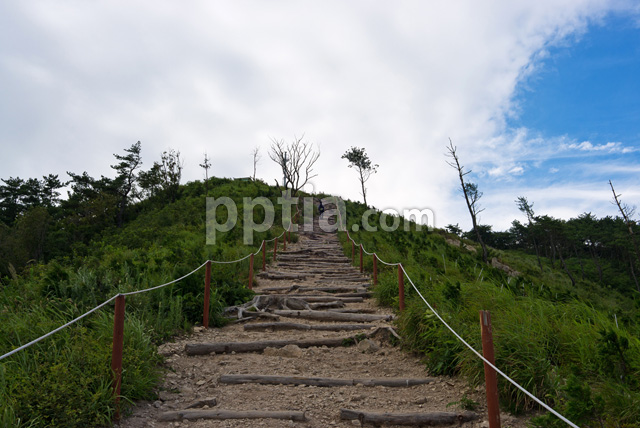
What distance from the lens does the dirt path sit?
316cm

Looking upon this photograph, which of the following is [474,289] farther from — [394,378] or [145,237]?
[145,237]

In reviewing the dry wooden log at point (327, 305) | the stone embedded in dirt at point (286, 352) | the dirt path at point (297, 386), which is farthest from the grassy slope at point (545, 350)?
the dry wooden log at point (327, 305)

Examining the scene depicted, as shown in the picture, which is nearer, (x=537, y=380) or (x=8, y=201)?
(x=537, y=380)

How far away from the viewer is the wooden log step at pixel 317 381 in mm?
3859

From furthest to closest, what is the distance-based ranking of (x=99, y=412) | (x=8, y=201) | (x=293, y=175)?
(x=8, y=201) < (x=293, y=175) < (x=99, y=412)

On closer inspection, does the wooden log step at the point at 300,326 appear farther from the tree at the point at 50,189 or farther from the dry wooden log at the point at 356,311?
the tree at the point at 50,189

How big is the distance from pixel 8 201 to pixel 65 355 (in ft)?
189

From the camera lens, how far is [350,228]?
808 inches

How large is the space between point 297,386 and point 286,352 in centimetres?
97

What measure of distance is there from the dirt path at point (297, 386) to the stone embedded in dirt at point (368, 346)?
0.01m

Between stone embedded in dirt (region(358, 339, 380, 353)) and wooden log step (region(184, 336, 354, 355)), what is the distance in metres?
0.22

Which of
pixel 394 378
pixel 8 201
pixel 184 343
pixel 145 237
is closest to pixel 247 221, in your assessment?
pixel 145 237

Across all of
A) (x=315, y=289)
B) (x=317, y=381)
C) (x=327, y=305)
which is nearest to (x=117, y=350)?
(x=317, y=381)

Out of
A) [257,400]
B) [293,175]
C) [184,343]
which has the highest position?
[293,175]
